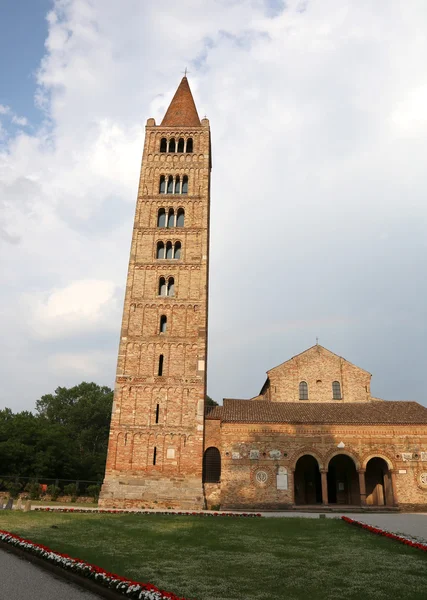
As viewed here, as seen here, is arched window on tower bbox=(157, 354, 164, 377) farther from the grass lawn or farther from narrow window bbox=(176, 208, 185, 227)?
the grass lawn

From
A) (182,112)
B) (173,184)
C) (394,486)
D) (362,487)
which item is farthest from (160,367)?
(182,112)

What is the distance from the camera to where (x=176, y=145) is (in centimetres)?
3784

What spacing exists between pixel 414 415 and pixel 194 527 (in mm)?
20425

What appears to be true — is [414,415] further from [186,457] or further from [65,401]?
[65,401]

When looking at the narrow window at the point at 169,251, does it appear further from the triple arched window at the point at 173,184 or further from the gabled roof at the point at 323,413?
the gabled roof at the point at 323,413

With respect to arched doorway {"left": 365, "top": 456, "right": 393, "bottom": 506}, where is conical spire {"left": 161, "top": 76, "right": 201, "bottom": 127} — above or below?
above

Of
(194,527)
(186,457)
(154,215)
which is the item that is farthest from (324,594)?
(154,215)

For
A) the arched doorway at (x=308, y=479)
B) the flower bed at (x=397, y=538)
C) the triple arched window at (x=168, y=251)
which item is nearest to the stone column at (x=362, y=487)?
the arched doorway at (x=308, y=479)

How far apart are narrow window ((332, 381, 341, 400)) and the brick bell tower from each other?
12394mm

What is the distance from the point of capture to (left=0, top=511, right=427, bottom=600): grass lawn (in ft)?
27.3

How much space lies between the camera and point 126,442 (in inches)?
1125

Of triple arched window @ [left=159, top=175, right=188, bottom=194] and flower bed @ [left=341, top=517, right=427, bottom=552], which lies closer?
flower bed @ [left=341, top=517, right=427, bottom=552]

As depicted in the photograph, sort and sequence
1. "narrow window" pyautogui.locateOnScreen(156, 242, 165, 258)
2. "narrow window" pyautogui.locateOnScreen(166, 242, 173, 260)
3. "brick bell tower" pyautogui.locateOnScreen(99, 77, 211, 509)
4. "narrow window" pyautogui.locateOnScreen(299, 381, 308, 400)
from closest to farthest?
1. "brick bell tower" pyautogui.locateOnScreen(99, 77, 211, 509)
2. "narrow window" pyautogui.locateOnScreen(166, 242, 173, 260)
3. "narrow window" pyautogui.locateOnScreen(156, 242, 165, 258)
4. "narrow window" pyautogui.locateOnScreen(299, 381, 308, 400)

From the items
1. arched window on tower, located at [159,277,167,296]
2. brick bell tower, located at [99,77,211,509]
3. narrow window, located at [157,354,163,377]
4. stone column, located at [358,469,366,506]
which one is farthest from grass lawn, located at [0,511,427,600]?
arched window on tower, located at [159,277,167,296]
